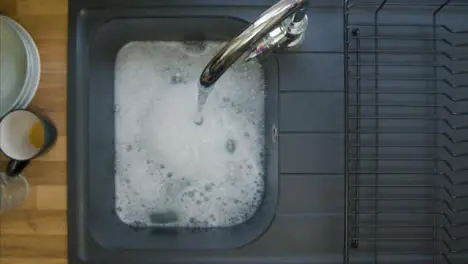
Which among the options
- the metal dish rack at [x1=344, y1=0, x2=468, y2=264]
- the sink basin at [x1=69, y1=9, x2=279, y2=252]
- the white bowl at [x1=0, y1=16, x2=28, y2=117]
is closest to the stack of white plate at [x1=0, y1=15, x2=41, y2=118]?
the white bowl at [x1=0, y1=16, x2=28, y2=117]

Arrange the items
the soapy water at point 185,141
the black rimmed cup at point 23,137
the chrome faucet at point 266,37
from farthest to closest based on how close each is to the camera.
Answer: the soapy water at point 185,141
the black rimmed cup at point 23,137
the chrome faucet at point 266,37

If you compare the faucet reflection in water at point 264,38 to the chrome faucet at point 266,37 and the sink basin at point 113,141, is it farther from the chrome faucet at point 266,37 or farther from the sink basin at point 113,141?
the sink basin at point 113,141

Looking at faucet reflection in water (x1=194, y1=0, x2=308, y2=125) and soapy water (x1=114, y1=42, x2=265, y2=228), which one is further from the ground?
faucet reflection in water (x1=194, y1=0, x2=308, y2=125)

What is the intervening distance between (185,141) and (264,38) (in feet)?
1.09

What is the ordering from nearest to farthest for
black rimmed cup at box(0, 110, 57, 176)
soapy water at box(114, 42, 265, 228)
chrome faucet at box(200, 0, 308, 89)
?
chrome faucet at box(200, 0, 308, 89) → black rimmed cup at box(0, 110, 57, 176) → soapy water at box(114, 42, 265, 228)

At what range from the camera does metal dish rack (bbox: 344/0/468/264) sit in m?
1.05

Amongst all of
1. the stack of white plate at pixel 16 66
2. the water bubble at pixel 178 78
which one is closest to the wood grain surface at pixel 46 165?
the stack of white plate at pixel 16 66

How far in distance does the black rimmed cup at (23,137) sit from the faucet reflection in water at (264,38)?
338 mm

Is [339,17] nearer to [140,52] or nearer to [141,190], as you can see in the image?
[140,52]

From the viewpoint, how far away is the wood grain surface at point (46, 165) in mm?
1072

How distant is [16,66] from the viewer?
1.06 meters

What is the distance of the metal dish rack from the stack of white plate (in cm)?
67

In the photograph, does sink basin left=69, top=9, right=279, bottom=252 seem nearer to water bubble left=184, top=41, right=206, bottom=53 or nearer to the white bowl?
water bubble left=184, top=41, right=206, bottom=53

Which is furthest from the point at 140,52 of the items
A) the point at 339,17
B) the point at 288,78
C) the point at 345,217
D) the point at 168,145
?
the point at 345,217
